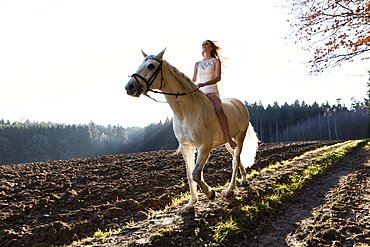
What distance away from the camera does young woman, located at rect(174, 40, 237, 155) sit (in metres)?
4.91

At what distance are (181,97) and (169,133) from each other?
79.3 metres

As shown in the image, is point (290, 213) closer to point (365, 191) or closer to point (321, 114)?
point (365, 191)

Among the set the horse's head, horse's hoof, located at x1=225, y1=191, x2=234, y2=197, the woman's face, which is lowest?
horse's hoof, located at x1=225, y1=191, x2=234, y2=197

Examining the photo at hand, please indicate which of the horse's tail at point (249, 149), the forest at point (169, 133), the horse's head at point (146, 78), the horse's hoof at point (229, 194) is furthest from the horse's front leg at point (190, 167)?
Answer: the forest at point (169, 133)

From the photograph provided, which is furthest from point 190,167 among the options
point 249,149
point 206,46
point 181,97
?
point 249,149

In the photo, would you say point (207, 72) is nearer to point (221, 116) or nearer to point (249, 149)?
point (221, 116)

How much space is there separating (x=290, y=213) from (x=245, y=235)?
1.47 m

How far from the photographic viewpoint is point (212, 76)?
5.13m

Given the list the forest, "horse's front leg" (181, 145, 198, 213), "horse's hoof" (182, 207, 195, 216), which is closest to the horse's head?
"horse's front leg" (181, 145, 198, 213)

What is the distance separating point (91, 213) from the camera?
615 centimetres

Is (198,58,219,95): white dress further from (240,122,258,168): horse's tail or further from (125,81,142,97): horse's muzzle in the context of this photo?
(240,122,258,168): horse's tail

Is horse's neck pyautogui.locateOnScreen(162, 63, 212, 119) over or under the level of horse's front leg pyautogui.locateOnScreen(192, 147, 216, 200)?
over

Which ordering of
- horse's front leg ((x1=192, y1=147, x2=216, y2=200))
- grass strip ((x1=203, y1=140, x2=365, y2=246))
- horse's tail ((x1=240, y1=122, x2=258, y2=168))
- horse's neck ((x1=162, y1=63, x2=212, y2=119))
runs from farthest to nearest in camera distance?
horse's tail ((x1=240, y1=122, x2=258, y2=168))
horse's neck ((x1=162, y1=63, x2=212, y2=119))
horse's front leg ((x1=192, y1=147, x2=216, y2=200))
grass strip ((x1=203, y1=140, x2=365, y2=246))

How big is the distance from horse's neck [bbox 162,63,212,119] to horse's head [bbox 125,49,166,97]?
226mm
